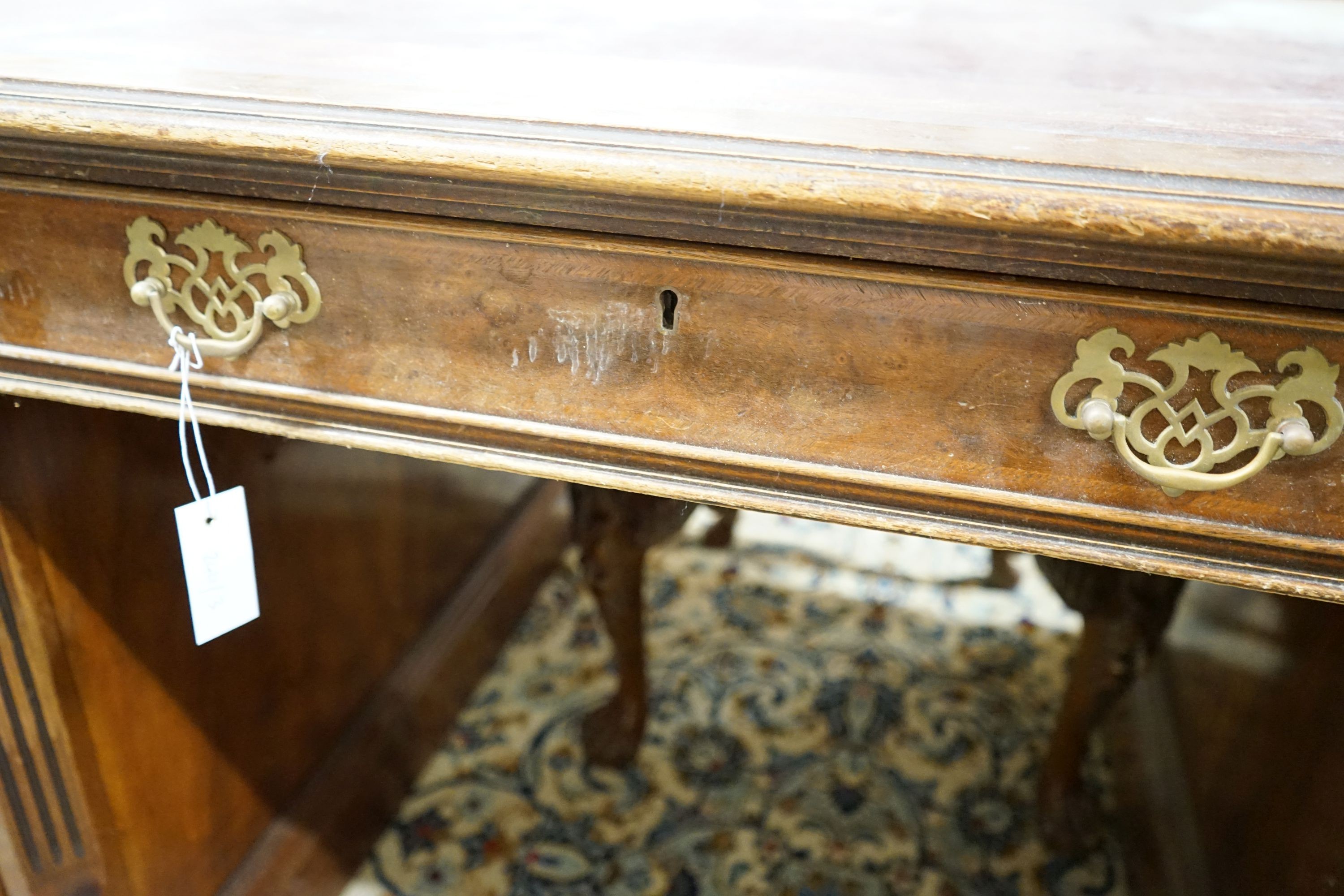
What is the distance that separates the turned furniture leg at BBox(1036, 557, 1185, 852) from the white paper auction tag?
637 millimetres

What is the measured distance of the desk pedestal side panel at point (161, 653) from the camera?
2.07ft

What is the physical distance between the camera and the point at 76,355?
1.72 ft

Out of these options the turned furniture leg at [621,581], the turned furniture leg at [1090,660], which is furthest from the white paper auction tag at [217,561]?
the turned furniture leg at [1090,660]

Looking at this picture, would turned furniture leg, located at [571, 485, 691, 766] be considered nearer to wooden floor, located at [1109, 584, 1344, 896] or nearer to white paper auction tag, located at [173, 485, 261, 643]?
white paper auction tag, located at [173, 485, 261, 643]

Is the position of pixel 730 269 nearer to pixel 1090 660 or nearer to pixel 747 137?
pixel 747 137

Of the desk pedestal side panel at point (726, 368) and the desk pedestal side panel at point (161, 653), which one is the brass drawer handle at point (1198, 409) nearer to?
the desk pedestal side panel at point (726, 368)

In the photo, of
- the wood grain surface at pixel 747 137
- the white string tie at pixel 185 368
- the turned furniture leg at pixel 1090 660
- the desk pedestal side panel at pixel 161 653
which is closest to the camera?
the wood grain surface at pixel 747 137

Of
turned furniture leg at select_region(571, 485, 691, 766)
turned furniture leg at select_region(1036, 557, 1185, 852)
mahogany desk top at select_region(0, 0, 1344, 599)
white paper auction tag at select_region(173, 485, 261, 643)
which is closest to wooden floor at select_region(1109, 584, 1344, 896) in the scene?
turned furniture leg at select_region(1036, 557, 1185, 852)

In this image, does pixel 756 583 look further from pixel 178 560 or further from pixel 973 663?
pixel 178 560

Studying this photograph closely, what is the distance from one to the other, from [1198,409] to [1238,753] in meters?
0.61

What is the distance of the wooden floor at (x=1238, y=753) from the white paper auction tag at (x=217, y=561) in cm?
68

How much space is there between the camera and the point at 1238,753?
2.86ft

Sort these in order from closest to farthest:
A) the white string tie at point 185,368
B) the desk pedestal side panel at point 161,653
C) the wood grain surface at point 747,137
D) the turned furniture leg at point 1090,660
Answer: the wood grain surface at point 747,137, the white string tie at point 185,368, the desk pedestal side panel at point 161,653, the turned furniture leg at point 1090,660

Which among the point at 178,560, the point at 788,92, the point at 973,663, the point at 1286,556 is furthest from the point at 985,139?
the point at 973,663
